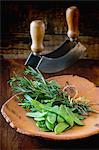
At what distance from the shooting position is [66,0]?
5.46 feet

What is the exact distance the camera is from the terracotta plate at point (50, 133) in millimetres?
1062

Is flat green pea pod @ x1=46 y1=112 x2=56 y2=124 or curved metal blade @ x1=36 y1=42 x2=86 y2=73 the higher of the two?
curved metal blade @ x1=36 y1=42 x2=86 y2=73

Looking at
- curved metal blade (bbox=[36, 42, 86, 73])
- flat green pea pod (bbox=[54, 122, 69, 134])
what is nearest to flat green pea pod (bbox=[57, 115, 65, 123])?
flat green pea pod (bbox=[54, 122, 69, 134])

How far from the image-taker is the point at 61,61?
57.9 inches

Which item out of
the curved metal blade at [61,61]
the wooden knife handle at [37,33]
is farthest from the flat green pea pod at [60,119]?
the curved metal blade at [61,61]

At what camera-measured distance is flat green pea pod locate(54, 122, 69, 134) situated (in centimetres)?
107

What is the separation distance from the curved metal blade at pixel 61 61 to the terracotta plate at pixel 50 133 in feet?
0.54

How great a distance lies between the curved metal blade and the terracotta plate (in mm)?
165

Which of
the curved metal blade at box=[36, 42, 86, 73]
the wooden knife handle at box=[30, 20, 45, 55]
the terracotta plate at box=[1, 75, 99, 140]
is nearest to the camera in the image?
the terracotta plate at box=[1, 75, 99, 140]

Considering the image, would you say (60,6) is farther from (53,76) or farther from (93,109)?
(93,109)

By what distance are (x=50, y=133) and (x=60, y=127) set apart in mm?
31

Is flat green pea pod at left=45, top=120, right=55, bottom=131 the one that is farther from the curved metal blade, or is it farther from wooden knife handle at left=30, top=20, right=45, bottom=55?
the curved metal blade

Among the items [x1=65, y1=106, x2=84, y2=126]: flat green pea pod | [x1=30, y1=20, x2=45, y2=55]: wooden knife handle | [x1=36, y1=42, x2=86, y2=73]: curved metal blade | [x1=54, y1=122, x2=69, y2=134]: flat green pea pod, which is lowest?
[x1=54, y1=122, x2=69, y2=134]: flat green pea pod

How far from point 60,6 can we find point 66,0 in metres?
0.04
